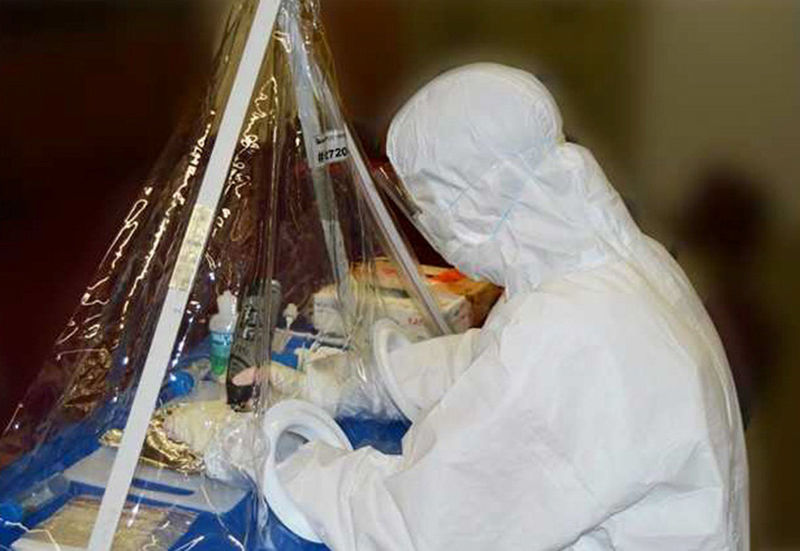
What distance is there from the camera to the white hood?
95 centimetres

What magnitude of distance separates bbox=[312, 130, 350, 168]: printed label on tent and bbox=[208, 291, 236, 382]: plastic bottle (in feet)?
0.72

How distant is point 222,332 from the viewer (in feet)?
3.54

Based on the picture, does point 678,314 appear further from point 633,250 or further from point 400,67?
point 400,67

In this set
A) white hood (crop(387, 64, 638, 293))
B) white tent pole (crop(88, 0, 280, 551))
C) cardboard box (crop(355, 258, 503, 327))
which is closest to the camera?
white tent pole (crop(88, 0, 280, 551))

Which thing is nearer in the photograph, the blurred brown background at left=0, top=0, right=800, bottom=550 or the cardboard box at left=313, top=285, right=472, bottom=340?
the cardboard box at left=313, top=285, right=472, bottom=340

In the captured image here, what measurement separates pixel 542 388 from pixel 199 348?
0.47 m

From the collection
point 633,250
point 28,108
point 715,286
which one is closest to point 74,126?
point 28,108

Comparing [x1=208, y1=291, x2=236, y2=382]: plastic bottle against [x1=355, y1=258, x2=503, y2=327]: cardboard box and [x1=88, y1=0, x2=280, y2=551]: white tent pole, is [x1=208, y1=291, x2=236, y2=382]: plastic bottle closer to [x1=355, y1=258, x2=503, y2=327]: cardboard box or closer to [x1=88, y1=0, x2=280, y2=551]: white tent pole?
[x1=88, y1=0, x2=280, y2=551]: white tent pole

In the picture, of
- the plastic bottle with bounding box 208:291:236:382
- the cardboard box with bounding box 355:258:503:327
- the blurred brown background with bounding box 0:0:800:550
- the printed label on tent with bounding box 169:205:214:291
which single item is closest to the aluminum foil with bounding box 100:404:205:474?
the plastic bottle with bounding box 208:291:236:382

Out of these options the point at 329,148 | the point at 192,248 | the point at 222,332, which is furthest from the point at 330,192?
the point at 192,248

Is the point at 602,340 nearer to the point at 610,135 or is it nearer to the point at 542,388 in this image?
the point at 542,388

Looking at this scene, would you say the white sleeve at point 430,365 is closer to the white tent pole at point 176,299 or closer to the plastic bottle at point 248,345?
the plastic bottle at point 248,345

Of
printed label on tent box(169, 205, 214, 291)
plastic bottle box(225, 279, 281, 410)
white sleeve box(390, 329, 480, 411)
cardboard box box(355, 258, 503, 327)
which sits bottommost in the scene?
cardboard box box(355, 258, 503, 327)

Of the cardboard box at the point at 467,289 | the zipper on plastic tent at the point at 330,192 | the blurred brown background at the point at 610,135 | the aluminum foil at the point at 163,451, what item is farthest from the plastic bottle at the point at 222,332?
the blurred brown background at the point at 610,135
